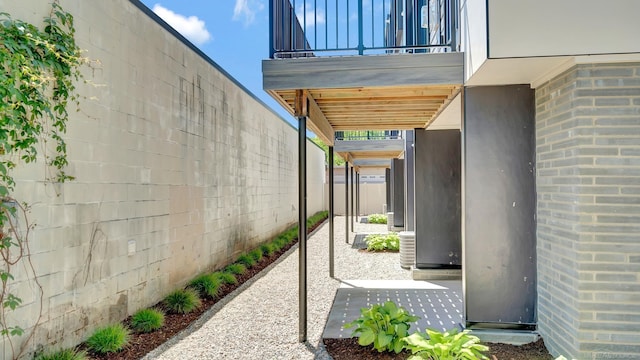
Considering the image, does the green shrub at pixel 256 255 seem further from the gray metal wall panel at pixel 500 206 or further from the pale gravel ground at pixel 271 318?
the gray metal wall panel at pixel 500 206

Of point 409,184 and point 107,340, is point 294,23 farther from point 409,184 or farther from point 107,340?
point 409,184

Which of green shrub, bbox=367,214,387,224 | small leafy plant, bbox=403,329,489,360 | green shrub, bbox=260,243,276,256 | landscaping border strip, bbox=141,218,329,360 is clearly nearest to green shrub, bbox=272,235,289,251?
green shrub, bbox=260,243,276,256

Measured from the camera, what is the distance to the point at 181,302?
5047mm

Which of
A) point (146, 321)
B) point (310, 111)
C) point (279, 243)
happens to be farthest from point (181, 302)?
point (279, 243)

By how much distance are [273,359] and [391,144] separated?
Answer: 7346mm

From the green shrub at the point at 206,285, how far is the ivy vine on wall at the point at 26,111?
8.63 ft

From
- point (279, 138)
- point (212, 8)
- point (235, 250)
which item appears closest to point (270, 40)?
point (235, 250)

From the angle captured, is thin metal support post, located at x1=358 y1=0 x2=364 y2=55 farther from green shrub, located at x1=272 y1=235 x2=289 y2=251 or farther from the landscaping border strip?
green shrub, located at x1=272 y1=235 x2=289 y2=251

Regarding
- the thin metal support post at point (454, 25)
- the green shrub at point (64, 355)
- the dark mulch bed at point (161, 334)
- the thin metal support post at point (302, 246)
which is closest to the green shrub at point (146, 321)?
the dark mulch bed at point (161, 334)

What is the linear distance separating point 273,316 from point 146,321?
1410mm

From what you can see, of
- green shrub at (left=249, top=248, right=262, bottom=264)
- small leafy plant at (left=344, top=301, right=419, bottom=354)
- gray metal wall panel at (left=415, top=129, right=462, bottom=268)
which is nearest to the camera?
small leafy plant at (left=344, top=301, right=419, bottom=354)

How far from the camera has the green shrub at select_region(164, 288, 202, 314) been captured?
5000mm

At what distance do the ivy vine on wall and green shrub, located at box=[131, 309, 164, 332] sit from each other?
1.19 m

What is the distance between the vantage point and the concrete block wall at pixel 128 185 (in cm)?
337
